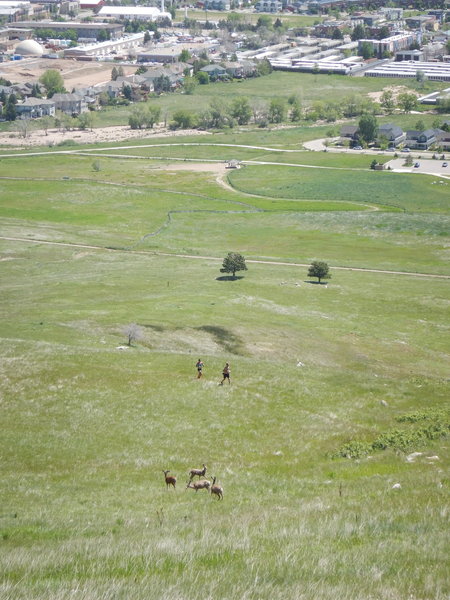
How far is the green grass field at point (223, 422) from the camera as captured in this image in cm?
2555

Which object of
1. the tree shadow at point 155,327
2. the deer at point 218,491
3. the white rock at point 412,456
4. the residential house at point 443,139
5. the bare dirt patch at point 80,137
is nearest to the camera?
the deer at point 218,491

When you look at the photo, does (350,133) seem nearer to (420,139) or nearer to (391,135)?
(391,135)

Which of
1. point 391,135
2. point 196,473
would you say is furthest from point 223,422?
point 391,135

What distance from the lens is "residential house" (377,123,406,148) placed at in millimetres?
177125

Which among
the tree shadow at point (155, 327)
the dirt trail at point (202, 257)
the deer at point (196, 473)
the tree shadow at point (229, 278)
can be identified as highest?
the deer at point (196, 473)

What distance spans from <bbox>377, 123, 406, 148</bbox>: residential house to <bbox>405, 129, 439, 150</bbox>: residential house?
88.8 inches

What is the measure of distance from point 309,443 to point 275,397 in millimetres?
5481

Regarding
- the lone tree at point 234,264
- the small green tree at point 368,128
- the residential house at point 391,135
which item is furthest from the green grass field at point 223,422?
the residential house at point 391,135

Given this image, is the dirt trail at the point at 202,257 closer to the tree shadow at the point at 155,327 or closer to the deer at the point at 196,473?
the tree shadow at the point at 155,327

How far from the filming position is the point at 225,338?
60.2 meters

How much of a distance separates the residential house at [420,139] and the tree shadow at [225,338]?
4775 inches

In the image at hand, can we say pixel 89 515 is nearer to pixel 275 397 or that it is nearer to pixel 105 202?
pixel 275 397

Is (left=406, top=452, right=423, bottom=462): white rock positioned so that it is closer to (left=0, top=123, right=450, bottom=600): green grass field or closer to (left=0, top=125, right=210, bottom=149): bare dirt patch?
(left=0, top=123, right=450, bottom=600): green grass field

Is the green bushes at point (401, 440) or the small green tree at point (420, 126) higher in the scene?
the green bushes at point (401, 440)
